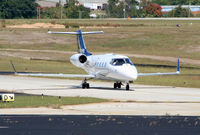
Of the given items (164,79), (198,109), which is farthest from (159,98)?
(164,79)

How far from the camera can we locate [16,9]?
502ft

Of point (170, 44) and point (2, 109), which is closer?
point (2, 109)

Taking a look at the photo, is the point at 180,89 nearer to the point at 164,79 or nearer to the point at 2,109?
the point at 164,79

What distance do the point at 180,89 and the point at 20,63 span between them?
111ft

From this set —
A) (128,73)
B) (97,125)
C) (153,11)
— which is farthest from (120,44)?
(153,11)

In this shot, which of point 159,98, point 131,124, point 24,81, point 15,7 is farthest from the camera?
point 15,7

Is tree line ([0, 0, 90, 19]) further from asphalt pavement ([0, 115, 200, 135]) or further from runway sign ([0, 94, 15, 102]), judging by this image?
asphalt pavement ([0, 115, 200, 135])

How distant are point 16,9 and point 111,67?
374 feet

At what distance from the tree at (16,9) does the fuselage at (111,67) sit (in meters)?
109

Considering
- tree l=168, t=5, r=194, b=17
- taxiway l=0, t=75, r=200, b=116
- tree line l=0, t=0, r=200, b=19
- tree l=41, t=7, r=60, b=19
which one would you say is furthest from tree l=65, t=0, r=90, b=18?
taxiway l=0, t=75, r=200, b=116

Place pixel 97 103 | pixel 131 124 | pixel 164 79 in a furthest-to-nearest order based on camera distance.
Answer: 1. pixel 164 79
2. pixel 97 103
3. pixel 131 124

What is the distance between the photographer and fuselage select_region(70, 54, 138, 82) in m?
41.2

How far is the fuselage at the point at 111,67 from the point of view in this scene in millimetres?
41156

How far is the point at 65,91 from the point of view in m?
42.2
